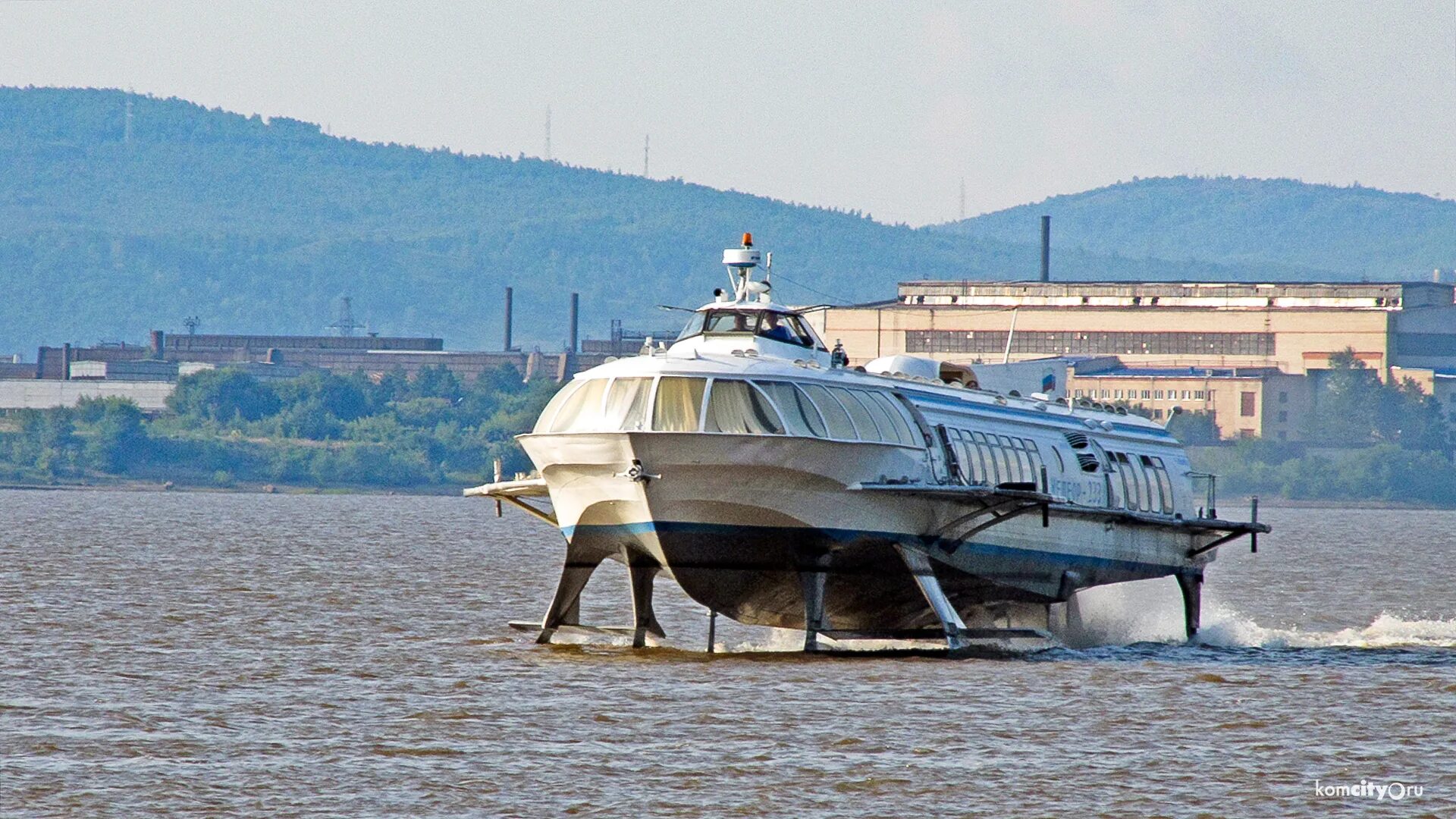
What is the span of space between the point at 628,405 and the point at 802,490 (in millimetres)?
3170

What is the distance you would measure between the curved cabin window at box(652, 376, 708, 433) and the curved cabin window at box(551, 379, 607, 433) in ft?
3.89

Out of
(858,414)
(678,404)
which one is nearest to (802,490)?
(858,414)

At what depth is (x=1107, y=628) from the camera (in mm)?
51094

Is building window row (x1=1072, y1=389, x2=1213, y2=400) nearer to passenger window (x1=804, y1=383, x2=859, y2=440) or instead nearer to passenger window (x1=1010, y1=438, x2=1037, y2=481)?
passenger window (x1=1010, y1=438, x2=1037, y2=481)

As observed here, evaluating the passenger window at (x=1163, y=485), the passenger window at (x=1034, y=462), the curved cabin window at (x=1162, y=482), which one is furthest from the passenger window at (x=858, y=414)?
the passenger window at (x=1163, y=485)

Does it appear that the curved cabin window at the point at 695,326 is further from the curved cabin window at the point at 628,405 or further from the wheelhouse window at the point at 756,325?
the curved cabin window at the point at 628,405

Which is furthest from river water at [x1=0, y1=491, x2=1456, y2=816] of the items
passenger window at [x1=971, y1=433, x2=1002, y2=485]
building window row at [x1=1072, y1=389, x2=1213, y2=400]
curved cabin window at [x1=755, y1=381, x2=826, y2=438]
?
building window row at [x1=1072, y1=389, x2=1213, y2=400]

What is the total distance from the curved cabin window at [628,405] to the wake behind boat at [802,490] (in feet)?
0.14

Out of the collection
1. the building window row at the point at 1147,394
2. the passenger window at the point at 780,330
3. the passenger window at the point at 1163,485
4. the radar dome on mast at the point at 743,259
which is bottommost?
the passenger window at the point at 1163,485

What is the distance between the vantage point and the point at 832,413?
3984 cm

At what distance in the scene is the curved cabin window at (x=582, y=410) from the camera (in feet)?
131

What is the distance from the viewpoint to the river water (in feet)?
92.9

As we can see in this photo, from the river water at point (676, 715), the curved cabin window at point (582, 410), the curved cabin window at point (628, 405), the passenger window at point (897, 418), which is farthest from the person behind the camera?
the passenger window at point (897, 418)

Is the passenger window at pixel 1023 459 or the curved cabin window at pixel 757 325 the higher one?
the curved cabin window at pixel 757 325
